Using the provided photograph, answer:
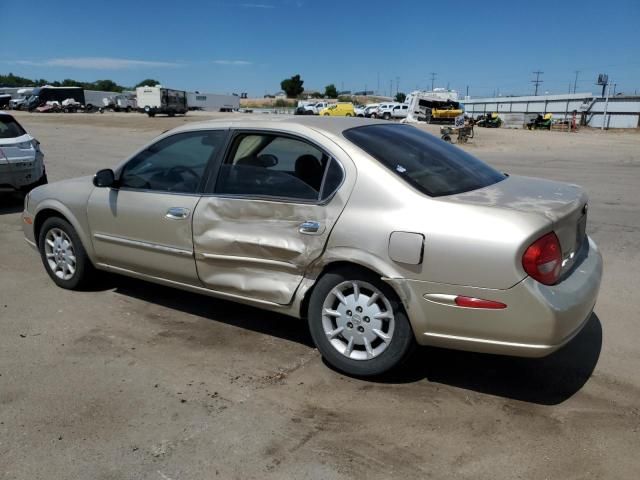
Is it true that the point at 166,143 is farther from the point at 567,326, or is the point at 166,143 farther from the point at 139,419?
the point at 567,326

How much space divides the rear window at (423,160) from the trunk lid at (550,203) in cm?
14

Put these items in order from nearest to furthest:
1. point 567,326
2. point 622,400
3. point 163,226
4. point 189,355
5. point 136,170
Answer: point 567,326 → point 622,400 → point 189,355 → point 163,226 → point 136,170

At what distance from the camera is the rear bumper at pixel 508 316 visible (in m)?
2.99

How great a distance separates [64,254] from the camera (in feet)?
17.0

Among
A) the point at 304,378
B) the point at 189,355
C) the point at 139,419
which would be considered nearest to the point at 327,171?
the point at 304,378

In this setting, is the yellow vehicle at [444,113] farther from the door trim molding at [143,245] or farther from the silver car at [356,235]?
the door trim molding at [143,245]

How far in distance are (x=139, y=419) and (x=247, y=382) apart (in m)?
0.70

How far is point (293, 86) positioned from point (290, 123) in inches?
5329

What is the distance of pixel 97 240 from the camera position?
4789mm

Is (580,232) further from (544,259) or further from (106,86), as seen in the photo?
(106,86)

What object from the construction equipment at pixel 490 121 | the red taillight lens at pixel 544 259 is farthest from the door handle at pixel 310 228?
the construction equipment at pixel 490 121

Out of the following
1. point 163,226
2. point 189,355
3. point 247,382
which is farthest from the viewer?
point 163,226

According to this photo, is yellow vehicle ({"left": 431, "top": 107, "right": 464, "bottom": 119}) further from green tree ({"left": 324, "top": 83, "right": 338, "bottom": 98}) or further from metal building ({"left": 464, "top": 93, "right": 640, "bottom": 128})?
green tree ({"left": 324, "top": 83, "right": 338, "bottom": 98})

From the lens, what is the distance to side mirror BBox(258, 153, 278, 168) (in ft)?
13.3
